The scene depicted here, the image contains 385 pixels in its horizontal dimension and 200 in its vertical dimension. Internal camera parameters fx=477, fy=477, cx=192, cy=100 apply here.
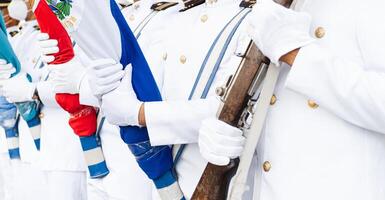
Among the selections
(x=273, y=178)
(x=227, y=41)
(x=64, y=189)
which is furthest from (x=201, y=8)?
(x=64, y=189)

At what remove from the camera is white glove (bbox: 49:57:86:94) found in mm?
1678

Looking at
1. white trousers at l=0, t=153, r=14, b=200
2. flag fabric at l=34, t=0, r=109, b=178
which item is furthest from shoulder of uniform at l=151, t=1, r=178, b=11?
white trousers at l=0, t=153, r=14, b=200

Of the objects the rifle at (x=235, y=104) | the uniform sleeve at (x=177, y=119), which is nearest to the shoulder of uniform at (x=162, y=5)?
the uniform sleeve at (x=177, y=119)

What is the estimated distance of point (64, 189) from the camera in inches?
82.7

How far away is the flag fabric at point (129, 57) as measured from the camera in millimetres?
1187

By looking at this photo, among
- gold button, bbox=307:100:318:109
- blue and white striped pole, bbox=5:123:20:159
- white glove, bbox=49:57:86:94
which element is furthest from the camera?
blue and white striped pole, bbox=5:123:20:159

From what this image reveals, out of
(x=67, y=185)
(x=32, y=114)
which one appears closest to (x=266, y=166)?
(x=67, y=185)

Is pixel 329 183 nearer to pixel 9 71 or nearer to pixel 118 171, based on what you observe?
pixel 118 171

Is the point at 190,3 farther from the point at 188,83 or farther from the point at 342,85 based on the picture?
the point at 342,85

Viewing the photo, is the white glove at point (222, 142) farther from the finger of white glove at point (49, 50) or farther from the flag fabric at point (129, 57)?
the finger of white glove at point (49, 50)

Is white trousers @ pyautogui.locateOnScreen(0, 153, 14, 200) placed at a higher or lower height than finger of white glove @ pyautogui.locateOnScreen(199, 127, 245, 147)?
lower

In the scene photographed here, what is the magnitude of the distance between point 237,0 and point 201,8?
5.5 inches

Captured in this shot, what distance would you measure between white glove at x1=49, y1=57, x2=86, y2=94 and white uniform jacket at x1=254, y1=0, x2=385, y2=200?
0.90m

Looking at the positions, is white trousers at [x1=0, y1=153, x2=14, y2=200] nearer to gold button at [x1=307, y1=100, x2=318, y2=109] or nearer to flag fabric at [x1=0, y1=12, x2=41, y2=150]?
flag fabric at [x1=0, y1=12, x2=41, y2=150]
